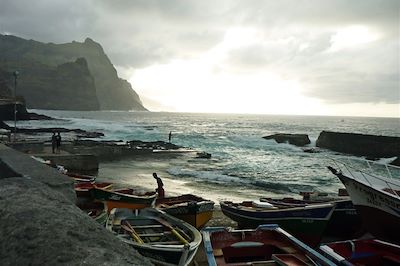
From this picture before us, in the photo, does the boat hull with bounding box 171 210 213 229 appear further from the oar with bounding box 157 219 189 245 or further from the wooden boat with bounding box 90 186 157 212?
the oar with bounding box 157 219 189 245

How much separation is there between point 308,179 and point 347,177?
58.7 ft

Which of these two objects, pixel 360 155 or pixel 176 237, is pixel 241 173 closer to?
pixel 176 237

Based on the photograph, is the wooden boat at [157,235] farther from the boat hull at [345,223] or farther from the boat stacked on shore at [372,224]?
the boat hull at [345,223]

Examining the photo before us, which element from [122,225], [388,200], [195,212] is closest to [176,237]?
[122,225]

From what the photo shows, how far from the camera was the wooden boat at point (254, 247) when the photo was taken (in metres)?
6.97

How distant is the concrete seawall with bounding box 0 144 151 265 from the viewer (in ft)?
9.07

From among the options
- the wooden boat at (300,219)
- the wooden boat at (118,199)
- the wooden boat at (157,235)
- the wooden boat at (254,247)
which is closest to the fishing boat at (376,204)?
the wooden boat at (300,219)

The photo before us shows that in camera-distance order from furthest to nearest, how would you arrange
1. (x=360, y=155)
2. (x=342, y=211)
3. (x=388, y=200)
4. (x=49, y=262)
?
(x=360, y=155), (x=342, y=211), (x=388, y=200), (x=49, y=262)

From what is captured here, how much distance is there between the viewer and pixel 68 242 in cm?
296

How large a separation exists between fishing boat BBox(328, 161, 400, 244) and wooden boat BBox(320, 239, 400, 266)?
89.2 inches

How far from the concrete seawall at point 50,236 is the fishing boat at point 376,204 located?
8.49 meters

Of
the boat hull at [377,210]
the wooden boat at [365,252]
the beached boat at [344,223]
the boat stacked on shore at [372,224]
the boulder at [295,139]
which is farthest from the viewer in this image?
the boulder at [295,139]

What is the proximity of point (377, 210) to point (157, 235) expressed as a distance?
247 inches

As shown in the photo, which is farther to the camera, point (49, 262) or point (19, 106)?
point (19, 106)
